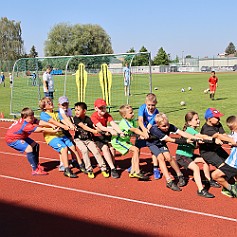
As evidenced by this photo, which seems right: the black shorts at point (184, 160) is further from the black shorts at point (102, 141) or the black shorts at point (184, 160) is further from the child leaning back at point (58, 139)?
the child leaning back at point (58, 139)

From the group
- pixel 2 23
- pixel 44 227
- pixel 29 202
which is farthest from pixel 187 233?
pixel 2 23

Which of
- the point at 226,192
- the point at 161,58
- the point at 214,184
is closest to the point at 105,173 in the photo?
the point at 214,184

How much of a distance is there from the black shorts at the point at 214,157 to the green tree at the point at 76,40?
7088 cm

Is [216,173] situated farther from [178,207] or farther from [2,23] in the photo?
[2,23]

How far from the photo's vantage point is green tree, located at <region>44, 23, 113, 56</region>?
7931cm

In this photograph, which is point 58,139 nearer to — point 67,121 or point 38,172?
point 67,121

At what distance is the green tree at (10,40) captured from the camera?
319 feet

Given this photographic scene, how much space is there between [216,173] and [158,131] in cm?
129

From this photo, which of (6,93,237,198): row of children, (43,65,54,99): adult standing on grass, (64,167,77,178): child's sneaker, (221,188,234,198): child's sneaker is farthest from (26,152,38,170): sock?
(43,65,54,99): adult standing on grass

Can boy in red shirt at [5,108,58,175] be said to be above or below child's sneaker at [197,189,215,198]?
above

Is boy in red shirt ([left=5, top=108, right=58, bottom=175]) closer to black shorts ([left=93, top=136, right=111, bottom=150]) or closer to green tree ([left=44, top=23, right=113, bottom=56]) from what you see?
black shorts ([left=93, top=136, right=111, bottom=150])

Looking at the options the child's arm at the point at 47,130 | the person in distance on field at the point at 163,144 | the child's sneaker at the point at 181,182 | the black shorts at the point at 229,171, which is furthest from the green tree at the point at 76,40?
the black shorts at the point at 229,171

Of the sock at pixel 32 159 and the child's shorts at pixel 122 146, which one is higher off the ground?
the child's shorts at pixel 122 146

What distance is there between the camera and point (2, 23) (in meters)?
99.5
